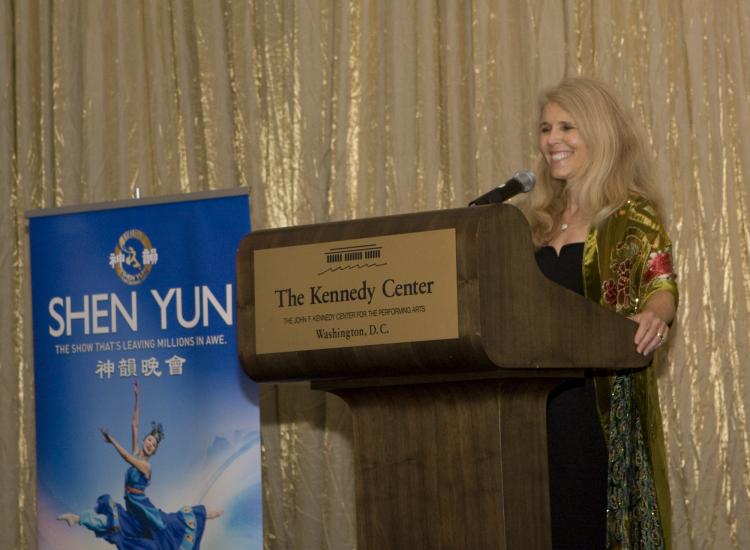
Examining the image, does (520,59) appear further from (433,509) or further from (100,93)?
(433,509)

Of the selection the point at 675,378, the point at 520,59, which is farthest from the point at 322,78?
the point at 675,378

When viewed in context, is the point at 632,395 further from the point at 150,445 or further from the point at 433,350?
the point at 150,445

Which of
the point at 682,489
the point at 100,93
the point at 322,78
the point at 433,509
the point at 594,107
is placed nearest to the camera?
the point at 433,509

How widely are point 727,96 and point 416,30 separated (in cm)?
114

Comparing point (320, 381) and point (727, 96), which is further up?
point (727, 96)

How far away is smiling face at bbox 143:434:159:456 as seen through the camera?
371 cm

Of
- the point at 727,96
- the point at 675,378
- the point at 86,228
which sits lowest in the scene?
the point at 675,378

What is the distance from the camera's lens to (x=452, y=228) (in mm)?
1905

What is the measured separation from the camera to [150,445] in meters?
3.71

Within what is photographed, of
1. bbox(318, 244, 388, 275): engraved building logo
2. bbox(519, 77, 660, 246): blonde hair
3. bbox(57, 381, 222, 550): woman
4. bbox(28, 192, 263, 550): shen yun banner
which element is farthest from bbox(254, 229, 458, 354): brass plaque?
bbox(57, 381, 222, 550): woman

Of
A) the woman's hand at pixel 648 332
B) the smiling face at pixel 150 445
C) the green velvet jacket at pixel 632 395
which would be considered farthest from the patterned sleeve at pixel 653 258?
the smiling face at pixel 150 445

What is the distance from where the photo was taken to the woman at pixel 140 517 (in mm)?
3639

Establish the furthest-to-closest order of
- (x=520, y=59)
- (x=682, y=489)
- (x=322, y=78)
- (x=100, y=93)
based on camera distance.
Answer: (x=100, y=93)
(x=322, y=78)
(x=520, y=59)
(x=682, y=489)

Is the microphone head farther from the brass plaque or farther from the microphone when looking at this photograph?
the brass plaque
